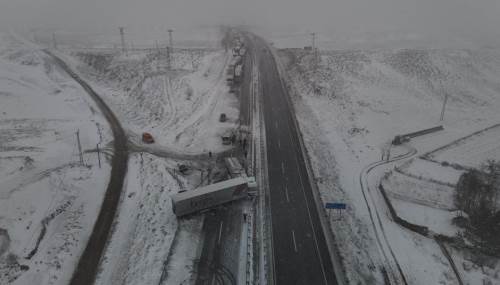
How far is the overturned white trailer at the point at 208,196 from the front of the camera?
38094mm

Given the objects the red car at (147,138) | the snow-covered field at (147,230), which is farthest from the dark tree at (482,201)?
the red car at (147,138)

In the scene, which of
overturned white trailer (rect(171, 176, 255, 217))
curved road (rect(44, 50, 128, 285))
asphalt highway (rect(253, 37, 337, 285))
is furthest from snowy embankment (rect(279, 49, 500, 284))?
curved road (rect(44, 50, 128, 285))

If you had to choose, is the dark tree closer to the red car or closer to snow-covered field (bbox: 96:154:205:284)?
snow-covered field (bbox: 96:154:205:284)

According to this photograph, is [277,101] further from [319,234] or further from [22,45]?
[22,45]

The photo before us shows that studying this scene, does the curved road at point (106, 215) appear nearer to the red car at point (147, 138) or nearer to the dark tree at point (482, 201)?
the red car at point (147, 138)

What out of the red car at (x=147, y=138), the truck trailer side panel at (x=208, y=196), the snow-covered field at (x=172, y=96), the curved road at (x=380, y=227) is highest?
the snow-covered field at (x=172, y=96)

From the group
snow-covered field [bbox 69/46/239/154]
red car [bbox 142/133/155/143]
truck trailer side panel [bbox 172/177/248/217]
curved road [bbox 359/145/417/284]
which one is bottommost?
curved road [bbox 359/145/417/284]

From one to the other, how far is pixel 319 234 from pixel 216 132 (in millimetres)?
28968

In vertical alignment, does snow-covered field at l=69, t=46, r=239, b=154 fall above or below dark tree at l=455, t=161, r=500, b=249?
above

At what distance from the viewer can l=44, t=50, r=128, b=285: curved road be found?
1326 inches

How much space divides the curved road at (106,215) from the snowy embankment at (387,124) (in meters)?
24.6

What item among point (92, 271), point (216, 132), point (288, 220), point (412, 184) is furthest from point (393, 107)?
point (92, 271)

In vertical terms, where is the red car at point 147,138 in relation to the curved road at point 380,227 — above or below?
above

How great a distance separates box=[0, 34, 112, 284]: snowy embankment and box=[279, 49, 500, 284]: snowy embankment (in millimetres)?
28787
